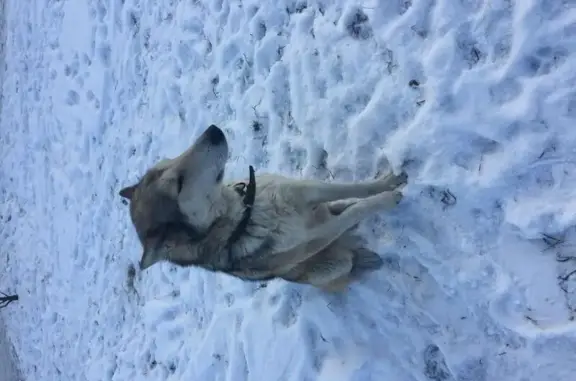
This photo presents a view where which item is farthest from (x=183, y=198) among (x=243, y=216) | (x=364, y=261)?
(x=364, y=261)

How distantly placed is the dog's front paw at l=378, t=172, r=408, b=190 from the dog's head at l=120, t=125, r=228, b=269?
1.39 meters

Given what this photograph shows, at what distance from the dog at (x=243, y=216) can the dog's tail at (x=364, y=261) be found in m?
0.11

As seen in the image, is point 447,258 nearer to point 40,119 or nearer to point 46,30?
point 40,119

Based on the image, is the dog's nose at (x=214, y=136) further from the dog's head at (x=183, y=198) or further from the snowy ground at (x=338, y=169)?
the snowy ground at (x=338, y=169)

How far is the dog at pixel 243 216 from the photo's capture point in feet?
11.7

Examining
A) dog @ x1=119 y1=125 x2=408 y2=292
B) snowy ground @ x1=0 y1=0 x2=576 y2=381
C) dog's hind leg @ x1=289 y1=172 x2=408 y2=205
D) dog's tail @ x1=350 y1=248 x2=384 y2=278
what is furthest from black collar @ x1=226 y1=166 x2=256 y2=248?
snowy ground @ x1=0 y1=0 x2=576 y2=381

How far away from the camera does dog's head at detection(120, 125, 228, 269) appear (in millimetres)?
3553

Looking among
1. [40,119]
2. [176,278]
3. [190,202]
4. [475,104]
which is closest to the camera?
[190,202]

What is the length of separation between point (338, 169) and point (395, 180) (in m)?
0.62

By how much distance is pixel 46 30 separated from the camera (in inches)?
354

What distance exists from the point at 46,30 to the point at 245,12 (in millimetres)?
4645

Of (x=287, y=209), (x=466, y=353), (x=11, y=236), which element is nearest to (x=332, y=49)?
(x=287, y=209)

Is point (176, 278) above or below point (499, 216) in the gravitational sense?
below

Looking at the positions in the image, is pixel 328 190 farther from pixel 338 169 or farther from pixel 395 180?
pixel 338 169
